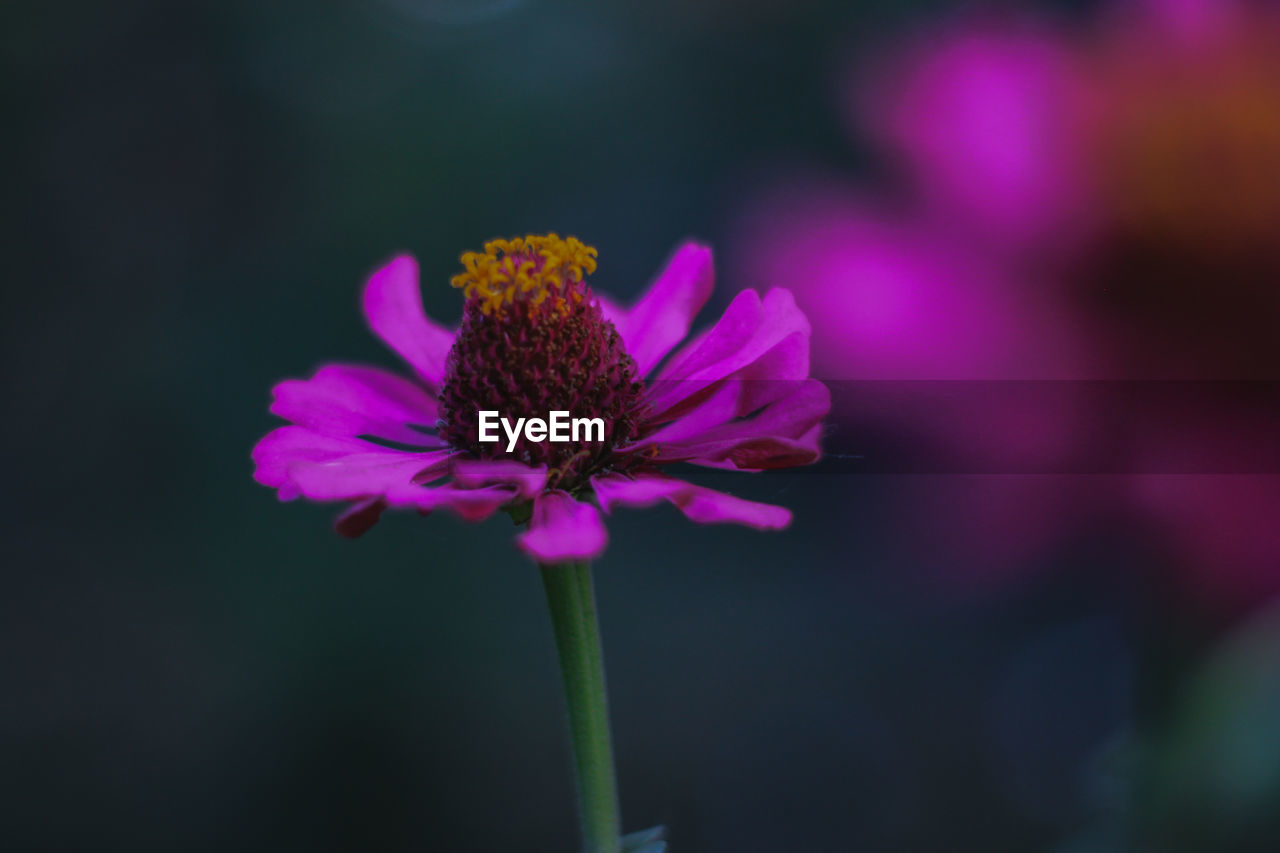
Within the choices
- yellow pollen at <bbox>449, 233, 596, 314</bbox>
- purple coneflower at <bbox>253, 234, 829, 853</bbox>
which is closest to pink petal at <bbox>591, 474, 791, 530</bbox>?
purple coneflower at <bbox>253, 234, 829, 853</bbox>

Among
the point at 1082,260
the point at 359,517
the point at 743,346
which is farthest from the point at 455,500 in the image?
the point at 1082,260

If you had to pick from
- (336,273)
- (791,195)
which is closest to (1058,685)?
(791,195)

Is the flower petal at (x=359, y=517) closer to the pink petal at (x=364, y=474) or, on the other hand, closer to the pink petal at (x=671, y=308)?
the pink petal at (x=364, y=474)

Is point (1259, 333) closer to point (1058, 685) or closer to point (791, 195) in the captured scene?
point (791, 195)

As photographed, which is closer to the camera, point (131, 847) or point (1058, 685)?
point (1058, 685)

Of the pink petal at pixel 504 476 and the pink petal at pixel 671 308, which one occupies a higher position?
the pink petal at pixel 671 308

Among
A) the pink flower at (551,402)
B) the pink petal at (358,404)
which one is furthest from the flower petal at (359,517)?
the pink petal at (358,404)

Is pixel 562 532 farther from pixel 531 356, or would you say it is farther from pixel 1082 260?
pixel 1082 260
